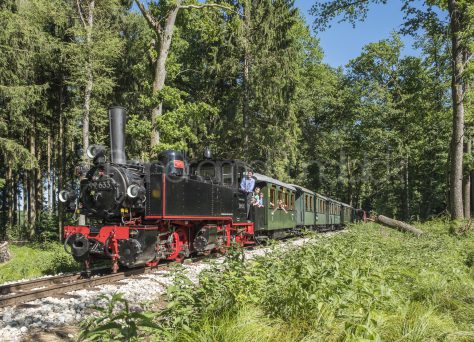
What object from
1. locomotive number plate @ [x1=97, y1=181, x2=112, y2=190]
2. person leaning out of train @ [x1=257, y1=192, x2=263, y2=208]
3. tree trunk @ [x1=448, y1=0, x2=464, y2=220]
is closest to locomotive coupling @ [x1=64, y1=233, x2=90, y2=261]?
locomotive number plate @ [x1=97, y1=181, x2=112, y2=190]

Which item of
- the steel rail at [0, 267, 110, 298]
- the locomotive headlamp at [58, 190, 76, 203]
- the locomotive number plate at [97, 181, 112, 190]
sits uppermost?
the locomotive number plate at [97, 181, 112, 190]

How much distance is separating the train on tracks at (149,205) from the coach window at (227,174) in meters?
0.03

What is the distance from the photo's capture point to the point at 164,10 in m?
16.6

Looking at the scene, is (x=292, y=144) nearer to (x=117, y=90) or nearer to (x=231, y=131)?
(x=231, y=131)

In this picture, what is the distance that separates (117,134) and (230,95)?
17.9m

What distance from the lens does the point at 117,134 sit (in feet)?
32.2

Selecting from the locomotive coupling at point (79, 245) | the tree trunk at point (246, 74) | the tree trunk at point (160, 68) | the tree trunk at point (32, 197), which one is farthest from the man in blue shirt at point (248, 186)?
the tree trunk at point (32, 197)

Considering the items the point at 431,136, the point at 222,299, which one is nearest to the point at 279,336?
the point at 222,299

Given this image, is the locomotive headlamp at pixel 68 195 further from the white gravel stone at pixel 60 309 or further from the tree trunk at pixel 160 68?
the tree trunk at pixel 160 68

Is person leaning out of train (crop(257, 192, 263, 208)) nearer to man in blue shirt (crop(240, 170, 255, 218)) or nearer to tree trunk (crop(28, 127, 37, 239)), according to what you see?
man in blue shirt (crop(240, 170, 255, 218))

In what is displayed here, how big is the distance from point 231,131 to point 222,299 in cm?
2142

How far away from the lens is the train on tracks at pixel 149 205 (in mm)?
8516

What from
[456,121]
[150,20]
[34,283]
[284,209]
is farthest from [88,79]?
[456,121]

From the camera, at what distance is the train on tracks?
335 inches
